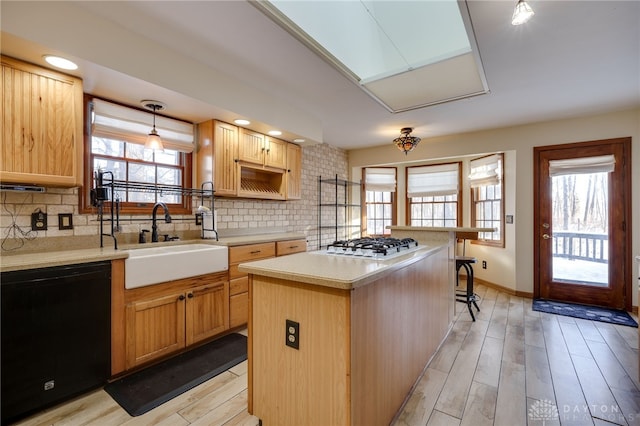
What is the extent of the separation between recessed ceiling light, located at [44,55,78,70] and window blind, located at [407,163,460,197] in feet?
17.0

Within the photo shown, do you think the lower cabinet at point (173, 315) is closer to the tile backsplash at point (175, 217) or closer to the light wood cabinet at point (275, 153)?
the tile backsplash at point (175, 217)

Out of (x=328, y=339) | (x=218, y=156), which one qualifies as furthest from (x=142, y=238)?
(x=328, y=339)

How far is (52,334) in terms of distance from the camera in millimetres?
1770

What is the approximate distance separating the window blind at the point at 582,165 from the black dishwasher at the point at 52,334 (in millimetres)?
5147

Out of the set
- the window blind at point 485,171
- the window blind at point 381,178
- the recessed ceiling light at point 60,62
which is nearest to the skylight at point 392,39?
the recessed ceiling light at point 60,62

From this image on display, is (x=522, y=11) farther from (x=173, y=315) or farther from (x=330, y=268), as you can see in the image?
(x=173, y=315)

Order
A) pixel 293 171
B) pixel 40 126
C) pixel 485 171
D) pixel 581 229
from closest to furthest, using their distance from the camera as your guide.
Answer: pixel 40 126 < pixel 581 229 < pixel 293 171 < pixel 485 171

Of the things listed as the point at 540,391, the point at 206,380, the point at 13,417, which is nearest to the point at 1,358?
the point at 13,417

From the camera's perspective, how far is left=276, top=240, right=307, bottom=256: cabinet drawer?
11.2ft

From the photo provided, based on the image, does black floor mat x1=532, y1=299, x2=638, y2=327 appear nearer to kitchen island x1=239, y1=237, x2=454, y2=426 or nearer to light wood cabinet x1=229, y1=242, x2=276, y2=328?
kitchen island x1=239, y1=237, x2=454, y2=426

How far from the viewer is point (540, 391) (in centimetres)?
200

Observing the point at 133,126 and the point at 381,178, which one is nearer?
the point at 133,126

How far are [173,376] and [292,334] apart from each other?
4.38 feet

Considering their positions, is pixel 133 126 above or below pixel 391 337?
above
